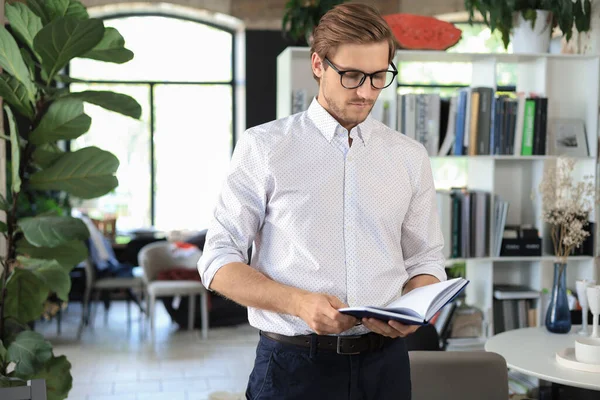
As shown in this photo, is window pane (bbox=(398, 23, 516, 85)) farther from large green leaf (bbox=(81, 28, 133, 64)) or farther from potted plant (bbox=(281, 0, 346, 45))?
large green leaf (bbox=(81, 28, 133, 64))

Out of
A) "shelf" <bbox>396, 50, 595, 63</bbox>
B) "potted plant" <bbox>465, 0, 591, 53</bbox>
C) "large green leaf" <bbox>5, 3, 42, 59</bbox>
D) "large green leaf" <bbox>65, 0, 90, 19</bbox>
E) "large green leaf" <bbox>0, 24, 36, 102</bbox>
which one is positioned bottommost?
"large green leaf" <bbox>0, 24, 36, 102</bbox>

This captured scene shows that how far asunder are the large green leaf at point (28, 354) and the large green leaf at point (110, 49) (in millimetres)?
799

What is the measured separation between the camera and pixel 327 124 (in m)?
1.87

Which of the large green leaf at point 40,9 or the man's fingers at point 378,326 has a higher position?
the large green leaf at point 40,9

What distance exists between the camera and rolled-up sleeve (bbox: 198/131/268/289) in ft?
5.68

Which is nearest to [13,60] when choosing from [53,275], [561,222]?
[53,275]

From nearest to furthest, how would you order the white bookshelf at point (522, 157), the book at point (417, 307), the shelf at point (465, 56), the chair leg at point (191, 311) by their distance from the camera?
the book at point (417, 307), the shelf at point (465, 56), the white bookshelf at point (522, 157), the chair leg at point (191, 311)

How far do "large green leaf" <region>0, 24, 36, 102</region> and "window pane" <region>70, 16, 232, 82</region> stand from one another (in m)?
6.90

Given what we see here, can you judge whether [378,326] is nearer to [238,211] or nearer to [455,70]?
[238,211]

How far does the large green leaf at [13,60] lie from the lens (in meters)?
2.08

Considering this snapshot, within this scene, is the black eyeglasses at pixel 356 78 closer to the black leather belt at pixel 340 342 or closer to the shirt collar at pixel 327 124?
the shirt collar at pixel 327 124

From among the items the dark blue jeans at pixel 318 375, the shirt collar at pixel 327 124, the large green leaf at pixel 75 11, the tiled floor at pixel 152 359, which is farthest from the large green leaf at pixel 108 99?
the tiled floor at pixel 152 359

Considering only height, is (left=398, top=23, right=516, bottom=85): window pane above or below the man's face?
above

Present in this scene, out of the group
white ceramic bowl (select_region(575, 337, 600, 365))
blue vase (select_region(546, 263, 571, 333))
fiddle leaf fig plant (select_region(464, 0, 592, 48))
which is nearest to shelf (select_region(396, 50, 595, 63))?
fiddle leaf fig plant (select_region(464, 0, 592, 48))
